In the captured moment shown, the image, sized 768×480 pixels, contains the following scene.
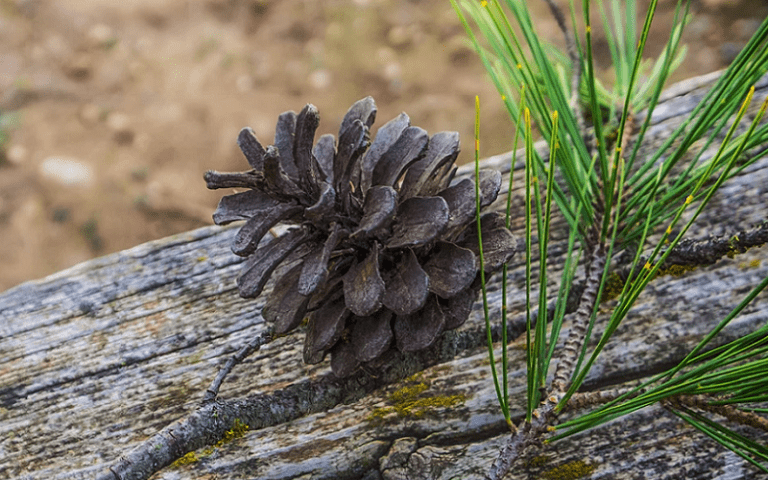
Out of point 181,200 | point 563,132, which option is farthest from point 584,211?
point 181,200

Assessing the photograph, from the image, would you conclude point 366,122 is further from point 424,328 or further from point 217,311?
point 217,311

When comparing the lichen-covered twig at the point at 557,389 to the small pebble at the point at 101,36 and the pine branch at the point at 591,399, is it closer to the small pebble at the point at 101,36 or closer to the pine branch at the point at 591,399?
the pine branch at the point at 591,399

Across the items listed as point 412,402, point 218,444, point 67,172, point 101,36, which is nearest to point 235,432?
point 218,444

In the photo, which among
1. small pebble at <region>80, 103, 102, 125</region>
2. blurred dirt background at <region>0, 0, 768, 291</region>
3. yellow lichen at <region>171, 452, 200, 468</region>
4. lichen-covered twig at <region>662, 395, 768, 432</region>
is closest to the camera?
lichen-covered twig at <region>662, 395, 768, 432</region>

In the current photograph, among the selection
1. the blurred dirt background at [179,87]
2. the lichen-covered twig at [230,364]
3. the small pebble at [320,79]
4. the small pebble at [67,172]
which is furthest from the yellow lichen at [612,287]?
the small pebble at [67,172]

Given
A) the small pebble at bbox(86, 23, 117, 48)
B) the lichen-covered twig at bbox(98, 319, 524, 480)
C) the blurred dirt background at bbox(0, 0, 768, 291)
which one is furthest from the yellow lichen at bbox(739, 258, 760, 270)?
the small pebble at bbox(86, 23, 117, 48)

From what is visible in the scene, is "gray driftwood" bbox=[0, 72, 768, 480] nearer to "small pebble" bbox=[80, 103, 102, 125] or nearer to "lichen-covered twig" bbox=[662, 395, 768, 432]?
"lichen-covered twig" bbox=[662, 395, 768, 432]

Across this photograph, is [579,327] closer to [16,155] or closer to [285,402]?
[285,402]
